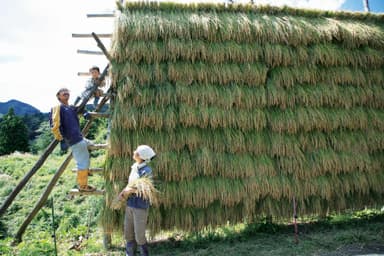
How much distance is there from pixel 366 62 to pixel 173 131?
10.1ft

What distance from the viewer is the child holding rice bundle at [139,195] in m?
3.04

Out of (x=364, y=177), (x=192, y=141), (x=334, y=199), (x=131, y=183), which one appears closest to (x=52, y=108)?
(x=131, y=183)

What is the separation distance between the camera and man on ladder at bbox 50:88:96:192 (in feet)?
11.4

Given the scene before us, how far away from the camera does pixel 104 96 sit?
4.05m

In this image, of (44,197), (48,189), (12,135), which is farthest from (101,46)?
(12,135)

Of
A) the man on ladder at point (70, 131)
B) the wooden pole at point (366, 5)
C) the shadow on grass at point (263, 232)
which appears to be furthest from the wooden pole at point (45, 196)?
the wooden pole at point (366, 5)

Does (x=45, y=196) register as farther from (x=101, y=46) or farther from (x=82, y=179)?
(x=101, y=46)

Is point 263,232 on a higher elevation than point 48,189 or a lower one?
lower

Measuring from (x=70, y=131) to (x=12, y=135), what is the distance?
11528mm

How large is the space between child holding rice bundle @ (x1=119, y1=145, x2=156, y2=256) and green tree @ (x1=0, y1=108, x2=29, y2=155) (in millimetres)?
11964

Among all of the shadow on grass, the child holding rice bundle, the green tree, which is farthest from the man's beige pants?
the green tree

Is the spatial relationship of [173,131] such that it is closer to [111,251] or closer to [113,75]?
[113,75]

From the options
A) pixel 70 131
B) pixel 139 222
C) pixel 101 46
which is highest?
pixel 101 46

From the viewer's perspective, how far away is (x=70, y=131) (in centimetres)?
353
